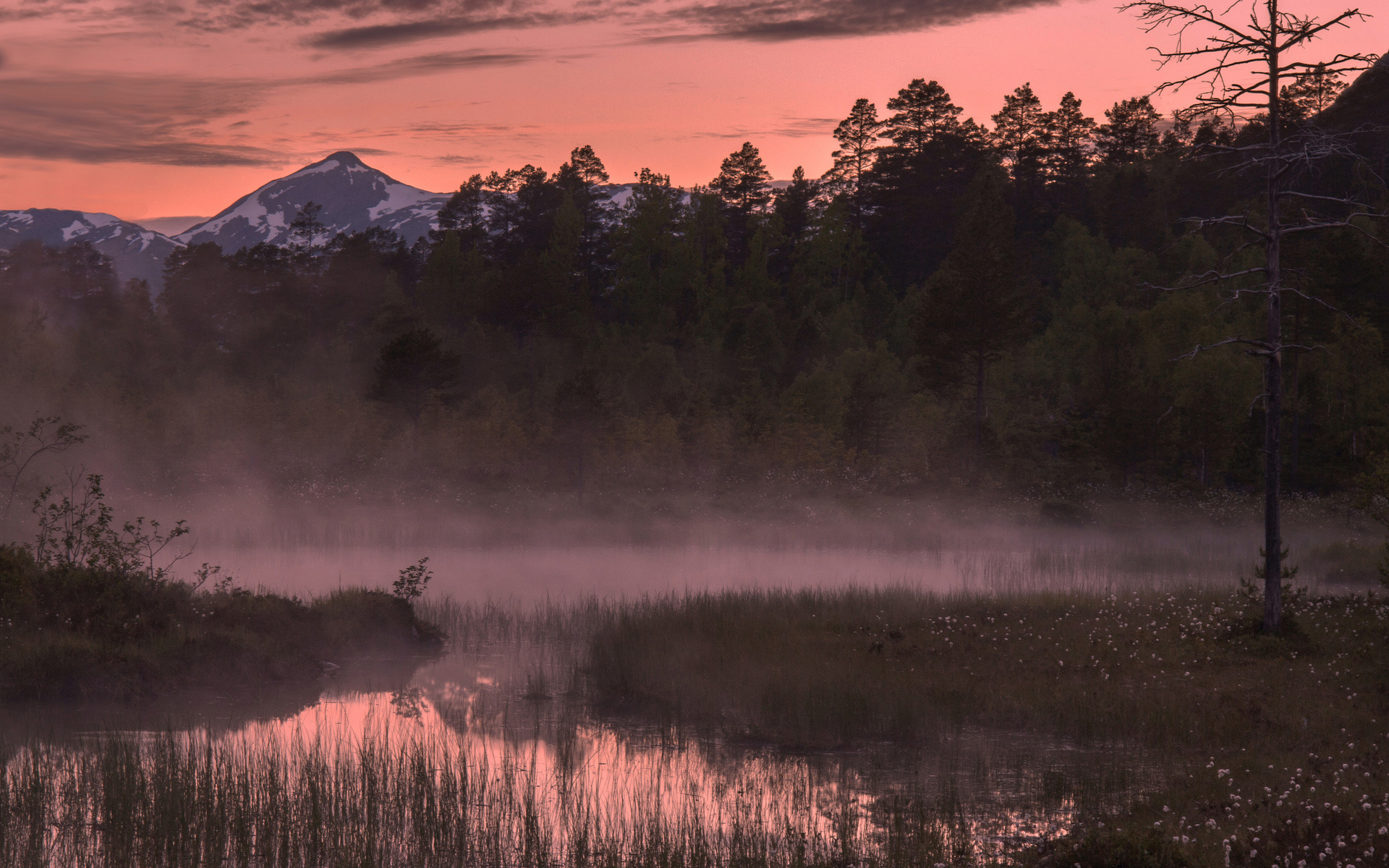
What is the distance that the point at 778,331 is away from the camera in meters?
83.1

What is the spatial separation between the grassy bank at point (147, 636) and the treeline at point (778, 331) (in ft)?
63.1

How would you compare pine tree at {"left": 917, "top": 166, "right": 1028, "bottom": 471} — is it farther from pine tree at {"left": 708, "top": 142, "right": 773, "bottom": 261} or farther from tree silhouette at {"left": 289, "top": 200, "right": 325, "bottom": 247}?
tree silhouette at {"left": 289, "top": 200, "right": 325, "bottom": 247}

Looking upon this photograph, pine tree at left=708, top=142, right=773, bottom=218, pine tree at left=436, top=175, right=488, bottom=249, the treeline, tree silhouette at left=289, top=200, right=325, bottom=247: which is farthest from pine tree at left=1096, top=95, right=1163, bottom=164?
tree silhouette at left=289, top=200, right=325, bottom=247

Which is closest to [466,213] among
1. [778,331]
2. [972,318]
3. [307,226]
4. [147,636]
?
[307,226]

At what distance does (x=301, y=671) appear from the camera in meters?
19.2

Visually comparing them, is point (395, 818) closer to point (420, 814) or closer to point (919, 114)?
point (420, 814)

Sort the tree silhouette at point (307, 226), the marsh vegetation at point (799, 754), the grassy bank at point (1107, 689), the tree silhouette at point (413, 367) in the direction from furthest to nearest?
the tree silhouette at point (307, 226) → the tree silhouette at point (413, 367) → the marsh vegetation at point (799, 754) → the grassy bank at point (1107, 689)

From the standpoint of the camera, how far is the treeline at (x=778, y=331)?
2128 inches

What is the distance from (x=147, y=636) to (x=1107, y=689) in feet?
54.9

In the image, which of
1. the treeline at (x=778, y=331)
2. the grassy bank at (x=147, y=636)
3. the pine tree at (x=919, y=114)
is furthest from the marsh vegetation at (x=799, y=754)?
the pine tree at (x=919, y=114)

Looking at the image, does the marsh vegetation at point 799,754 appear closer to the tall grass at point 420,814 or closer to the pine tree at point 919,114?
the tall grass at point 420,814

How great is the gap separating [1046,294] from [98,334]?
254 feet

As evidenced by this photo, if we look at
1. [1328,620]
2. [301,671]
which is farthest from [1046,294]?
[301,671]

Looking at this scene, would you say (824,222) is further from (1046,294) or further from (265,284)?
(265,284)
